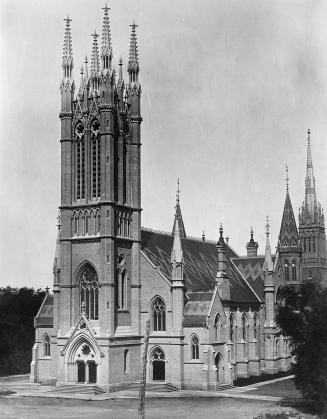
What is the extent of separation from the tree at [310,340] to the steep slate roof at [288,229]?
47.0m

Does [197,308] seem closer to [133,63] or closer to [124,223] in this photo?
[124,223]

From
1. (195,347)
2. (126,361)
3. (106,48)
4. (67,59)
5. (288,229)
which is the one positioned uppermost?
(106,48)

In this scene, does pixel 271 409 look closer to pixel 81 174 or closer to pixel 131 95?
pixel 81 174

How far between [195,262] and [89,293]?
14213 millimetres

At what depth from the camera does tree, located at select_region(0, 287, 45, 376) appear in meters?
78.5

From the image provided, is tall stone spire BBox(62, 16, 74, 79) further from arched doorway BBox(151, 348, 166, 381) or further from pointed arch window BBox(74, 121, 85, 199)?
arched doorway BBox(151, 348, 166, 381)

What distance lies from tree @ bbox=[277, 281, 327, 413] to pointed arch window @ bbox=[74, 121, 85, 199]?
2259 centimetres

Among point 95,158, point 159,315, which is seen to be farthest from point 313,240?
point 95,158

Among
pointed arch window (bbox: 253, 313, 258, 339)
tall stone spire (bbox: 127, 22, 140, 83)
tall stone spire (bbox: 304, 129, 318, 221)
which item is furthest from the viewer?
tall stone spire (bbox: 304, 129, 318, 221)

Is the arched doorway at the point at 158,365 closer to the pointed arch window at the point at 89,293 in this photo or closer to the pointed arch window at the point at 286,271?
the pointed arch window at the point at 89,293

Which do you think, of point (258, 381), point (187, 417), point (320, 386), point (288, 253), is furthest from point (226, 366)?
point (288, 253)

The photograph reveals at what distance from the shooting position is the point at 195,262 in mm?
72562

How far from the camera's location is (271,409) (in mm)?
48562

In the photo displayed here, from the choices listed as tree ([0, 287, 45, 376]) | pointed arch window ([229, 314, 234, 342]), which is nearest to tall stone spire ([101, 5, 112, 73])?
pointed arch window ([229, 314, 234, 342])
